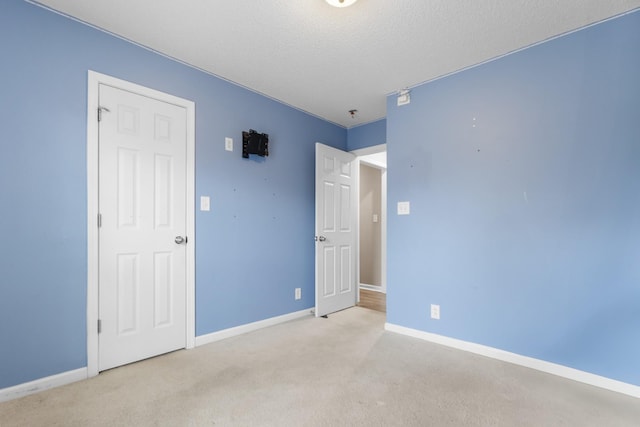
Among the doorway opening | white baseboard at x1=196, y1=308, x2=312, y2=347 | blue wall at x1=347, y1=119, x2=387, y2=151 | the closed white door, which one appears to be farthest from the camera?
the doorway opening

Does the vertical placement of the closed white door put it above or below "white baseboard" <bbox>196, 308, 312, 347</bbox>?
above

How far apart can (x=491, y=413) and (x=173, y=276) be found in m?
2.46

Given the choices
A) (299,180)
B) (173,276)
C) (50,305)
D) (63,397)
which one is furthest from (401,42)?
(63,397)

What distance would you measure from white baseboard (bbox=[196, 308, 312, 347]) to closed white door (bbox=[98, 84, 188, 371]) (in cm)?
19

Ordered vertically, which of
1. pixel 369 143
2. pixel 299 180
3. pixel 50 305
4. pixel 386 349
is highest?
pixel 369 143

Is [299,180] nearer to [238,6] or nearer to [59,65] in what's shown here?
[238,6]

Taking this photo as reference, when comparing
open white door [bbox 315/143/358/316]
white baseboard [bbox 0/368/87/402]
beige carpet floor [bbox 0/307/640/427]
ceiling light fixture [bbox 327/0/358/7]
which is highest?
ceiling light fixture [bbox 327/0/358/7]

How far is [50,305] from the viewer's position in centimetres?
196

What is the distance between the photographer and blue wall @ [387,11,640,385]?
2.00 meters

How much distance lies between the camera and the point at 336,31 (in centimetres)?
216

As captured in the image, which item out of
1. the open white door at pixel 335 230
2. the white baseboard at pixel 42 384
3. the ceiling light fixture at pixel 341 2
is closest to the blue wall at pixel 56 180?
the white baseboard at pixel 42 384

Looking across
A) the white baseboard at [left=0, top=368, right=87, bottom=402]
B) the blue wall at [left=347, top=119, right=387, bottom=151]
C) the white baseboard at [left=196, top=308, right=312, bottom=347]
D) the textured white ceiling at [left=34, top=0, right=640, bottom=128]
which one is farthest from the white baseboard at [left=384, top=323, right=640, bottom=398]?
the white baseboard at [left=0, top=368, right=87, bottom=402]

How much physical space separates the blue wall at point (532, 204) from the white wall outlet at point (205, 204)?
6.14 feet

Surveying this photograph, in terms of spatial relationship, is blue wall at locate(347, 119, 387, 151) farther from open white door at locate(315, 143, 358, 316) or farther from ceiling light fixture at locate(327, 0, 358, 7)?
ceiling light fixture at locate(327, 0, 358, 7)
